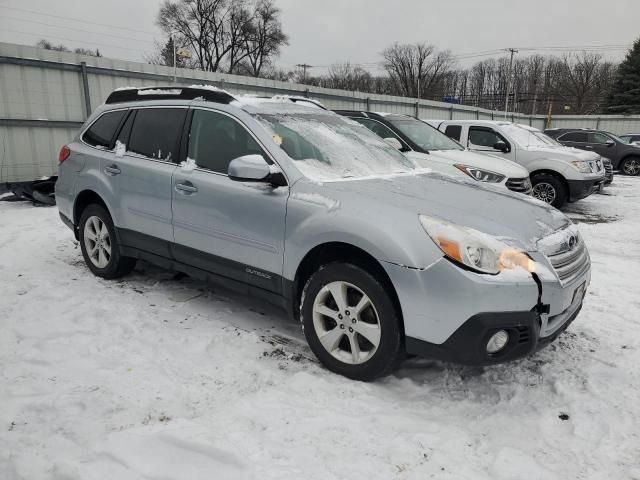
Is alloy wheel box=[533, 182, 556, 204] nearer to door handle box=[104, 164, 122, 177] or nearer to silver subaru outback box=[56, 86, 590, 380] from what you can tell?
silver subaru outback box=[56, 86, 590, 380]

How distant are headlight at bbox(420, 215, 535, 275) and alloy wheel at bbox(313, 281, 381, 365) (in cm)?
56

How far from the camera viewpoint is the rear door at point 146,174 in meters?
3.97

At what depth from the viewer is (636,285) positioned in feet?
16.2

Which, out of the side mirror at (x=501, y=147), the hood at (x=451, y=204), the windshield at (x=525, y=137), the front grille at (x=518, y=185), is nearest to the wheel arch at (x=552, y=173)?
the windshield at (x=525, y=137)

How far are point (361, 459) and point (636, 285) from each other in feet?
13.3

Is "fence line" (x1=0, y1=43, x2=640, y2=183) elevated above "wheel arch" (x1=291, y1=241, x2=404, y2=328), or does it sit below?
above

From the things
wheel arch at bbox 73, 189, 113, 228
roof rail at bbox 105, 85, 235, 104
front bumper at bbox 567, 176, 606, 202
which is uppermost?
roof rail at bbox 105, 85, 235, 104

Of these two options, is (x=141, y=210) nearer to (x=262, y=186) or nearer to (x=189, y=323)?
(x=189, y=323)

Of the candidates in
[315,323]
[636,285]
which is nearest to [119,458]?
[315,323]

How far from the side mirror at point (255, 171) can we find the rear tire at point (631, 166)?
1705cm

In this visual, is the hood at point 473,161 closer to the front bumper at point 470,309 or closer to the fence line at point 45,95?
the front bumper at point 470,309

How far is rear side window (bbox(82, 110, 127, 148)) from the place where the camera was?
181 inches

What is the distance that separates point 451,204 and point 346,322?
0.97m

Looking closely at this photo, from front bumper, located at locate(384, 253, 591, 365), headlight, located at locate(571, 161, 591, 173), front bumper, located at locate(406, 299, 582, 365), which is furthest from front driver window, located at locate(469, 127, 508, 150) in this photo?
front bumper, located at locate(406, 299, 582, 365)
